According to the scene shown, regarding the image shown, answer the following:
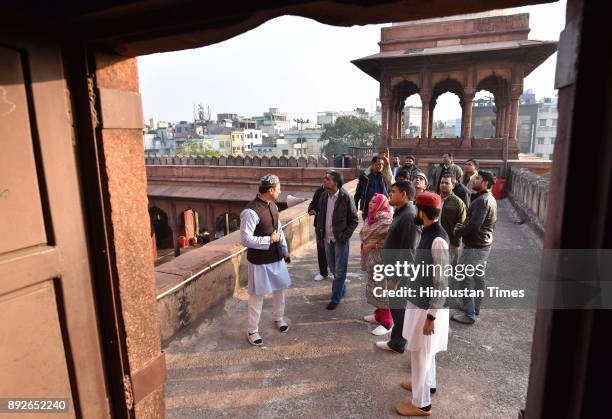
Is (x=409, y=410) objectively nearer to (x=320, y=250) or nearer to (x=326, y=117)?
(x=320, y=250)

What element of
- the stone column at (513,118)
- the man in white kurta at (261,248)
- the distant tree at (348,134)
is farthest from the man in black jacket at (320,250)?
the distant tree at (348,134)

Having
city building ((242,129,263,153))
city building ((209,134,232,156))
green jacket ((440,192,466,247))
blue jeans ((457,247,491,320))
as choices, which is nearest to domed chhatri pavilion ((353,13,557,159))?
green jacket ((440,192,466,247))

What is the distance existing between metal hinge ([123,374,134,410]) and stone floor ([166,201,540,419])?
0.90m

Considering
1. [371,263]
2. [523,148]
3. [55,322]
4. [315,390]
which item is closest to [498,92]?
[371,263]

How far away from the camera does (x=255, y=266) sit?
134 inches

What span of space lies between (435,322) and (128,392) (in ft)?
6.05

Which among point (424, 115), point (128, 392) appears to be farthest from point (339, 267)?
point (424, 115)

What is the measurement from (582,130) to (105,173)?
175 centimetres

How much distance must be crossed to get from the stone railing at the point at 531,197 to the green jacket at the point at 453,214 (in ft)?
9.66

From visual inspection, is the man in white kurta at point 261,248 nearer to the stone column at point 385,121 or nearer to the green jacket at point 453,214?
the green jacket at point 453,214

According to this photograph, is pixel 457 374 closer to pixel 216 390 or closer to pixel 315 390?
pixel 315 390

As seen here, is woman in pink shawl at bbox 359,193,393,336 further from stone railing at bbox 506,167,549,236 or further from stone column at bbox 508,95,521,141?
stone column at bbox 508,95,521,141

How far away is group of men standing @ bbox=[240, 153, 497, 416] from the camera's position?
8.27 ft

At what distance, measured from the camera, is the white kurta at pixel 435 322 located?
243 centimetres
